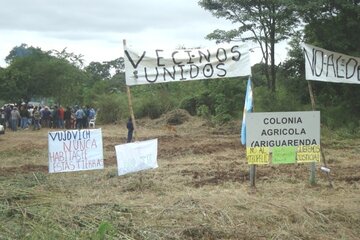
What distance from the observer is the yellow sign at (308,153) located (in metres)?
9.58

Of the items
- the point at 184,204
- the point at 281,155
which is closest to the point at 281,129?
the point at 281,155

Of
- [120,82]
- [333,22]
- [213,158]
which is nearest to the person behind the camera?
[213,158]

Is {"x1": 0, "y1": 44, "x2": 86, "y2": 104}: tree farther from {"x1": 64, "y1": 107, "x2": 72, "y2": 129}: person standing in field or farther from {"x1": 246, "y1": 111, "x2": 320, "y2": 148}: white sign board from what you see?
{"x1": 246, "y1": 111, "x2": 320, "y2": 148}: white sign board

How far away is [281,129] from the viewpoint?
954 cm

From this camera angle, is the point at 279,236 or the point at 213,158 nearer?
the point at 279,236

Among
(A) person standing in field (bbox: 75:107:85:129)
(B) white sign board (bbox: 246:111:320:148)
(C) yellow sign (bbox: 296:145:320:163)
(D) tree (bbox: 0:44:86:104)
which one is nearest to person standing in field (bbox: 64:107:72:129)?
(A) person standing in field (bbox: 75:107:85:129)

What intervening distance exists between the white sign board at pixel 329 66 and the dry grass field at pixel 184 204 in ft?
6.70

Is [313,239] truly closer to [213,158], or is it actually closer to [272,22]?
[213,158]

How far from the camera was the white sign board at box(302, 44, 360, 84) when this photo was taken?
9.66 m

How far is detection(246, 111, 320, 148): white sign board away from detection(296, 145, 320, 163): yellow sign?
7 cm

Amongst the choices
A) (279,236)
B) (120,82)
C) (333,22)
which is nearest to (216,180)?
(279,236)

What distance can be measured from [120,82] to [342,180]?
5317 cm

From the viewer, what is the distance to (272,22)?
2903 centimetres

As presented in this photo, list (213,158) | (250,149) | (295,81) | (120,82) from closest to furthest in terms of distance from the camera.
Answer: (250,149) → (213,158) → (295,81) → (120,82)
